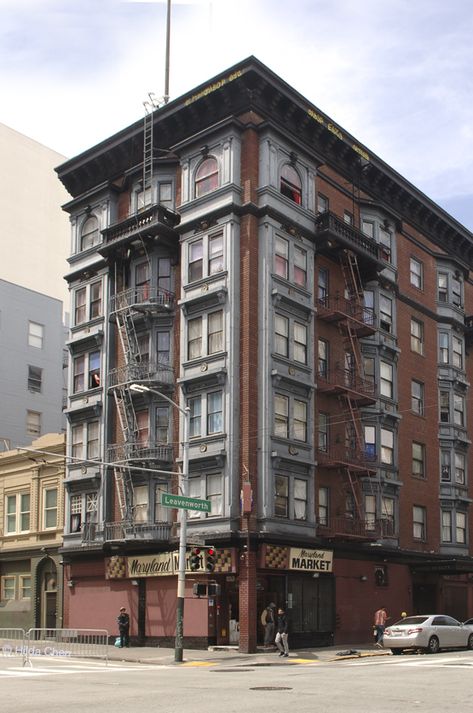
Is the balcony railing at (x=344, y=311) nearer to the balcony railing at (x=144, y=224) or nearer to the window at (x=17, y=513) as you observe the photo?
the balcony railing at (x=144, y=224)

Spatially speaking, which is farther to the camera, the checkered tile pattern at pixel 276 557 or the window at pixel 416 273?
the window at pixel 416 273

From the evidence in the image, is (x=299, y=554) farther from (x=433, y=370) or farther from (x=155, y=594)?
(x=433, y=370)

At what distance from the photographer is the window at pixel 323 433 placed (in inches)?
1598

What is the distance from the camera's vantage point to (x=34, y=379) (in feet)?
211

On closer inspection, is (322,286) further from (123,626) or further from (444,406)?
(123,626)

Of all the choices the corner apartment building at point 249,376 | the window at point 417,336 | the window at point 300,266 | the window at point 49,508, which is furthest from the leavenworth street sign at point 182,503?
the window at point 417,336

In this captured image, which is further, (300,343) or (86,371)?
(86,371)

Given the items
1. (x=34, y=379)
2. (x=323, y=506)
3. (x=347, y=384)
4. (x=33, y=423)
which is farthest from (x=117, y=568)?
(x=34, y=379)

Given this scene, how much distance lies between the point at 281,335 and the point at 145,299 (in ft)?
21.7

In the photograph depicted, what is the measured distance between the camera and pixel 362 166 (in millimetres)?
45531

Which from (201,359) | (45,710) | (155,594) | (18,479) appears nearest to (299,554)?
(155,594)

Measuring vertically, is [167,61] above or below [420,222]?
above

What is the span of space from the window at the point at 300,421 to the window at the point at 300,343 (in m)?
1.84

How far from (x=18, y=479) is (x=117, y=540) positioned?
11.8 metres
